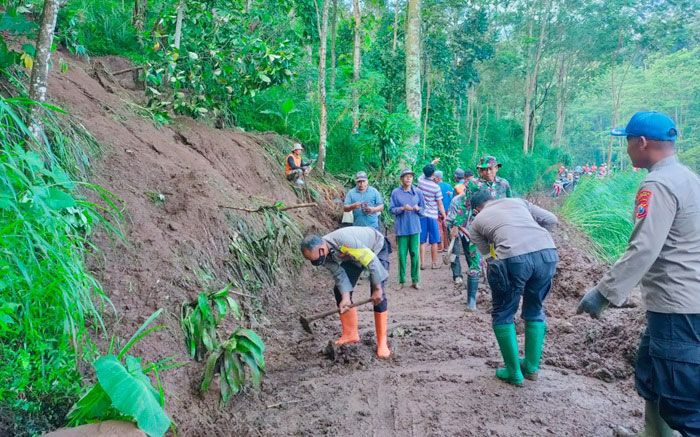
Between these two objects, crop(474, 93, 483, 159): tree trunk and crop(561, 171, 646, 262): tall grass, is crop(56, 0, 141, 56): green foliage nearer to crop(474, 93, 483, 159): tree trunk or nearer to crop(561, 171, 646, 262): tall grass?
crop(561, 171, 646, 262): tall grass

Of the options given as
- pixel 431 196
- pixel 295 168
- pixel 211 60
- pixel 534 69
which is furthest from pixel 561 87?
pixel 211 60

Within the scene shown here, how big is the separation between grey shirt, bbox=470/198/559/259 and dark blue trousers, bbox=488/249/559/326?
7cm

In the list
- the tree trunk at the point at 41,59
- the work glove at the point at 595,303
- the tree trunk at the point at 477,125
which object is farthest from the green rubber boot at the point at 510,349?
the tree trunk at the point at 477,125

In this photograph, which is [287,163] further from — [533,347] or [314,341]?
[533,347]

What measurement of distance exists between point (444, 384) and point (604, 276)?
6.13 feet

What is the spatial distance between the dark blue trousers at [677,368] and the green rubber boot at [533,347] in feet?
4.28

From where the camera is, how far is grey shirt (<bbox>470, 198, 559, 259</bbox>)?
12.9 feet

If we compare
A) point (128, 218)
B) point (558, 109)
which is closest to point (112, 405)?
point (128, 218)

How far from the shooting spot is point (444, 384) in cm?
412

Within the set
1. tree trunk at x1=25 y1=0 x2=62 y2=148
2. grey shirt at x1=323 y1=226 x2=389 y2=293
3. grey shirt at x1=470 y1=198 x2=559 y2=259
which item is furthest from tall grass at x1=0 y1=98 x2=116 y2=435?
grey shirt at x1=470 y1=198 x2=559 y2=259

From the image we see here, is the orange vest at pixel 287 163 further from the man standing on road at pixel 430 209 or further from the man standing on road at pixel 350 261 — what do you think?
the man standing on road at pixel 350 261

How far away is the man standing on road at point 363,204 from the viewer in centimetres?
741

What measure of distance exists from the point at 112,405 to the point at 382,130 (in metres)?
10.4

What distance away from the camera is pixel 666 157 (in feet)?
9.00
